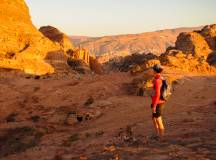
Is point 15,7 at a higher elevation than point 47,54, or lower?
higher

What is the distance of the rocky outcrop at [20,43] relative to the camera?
27781 mm

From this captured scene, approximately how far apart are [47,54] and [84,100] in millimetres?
14773

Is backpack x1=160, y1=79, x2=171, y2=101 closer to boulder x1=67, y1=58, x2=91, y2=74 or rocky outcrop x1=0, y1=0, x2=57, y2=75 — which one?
rocky outcrop x1=0, y1=0, x2=57, y2=75

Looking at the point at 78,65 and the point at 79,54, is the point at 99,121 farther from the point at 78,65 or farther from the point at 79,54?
the point at 79,54

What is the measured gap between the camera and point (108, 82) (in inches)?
789

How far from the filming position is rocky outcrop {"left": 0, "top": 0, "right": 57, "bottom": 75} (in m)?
27.8

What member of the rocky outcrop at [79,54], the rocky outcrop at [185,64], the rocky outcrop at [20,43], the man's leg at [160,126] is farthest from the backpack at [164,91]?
the rocky outcrop at [79,54]

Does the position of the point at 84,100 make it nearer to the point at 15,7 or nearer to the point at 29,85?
the point at 29,85

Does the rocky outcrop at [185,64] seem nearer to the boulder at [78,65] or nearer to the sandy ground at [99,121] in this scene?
the sandy ground at [99,121]

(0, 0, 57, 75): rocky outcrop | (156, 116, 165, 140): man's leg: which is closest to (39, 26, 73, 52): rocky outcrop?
(0, 0, 57, 75): rocky outcrop

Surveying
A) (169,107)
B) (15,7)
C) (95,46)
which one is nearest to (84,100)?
(169,107)

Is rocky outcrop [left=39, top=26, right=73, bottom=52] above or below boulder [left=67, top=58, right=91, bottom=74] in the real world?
above

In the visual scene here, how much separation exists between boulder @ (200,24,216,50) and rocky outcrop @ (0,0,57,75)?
14.6 meters

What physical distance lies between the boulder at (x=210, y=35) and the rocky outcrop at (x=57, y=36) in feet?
45.2
